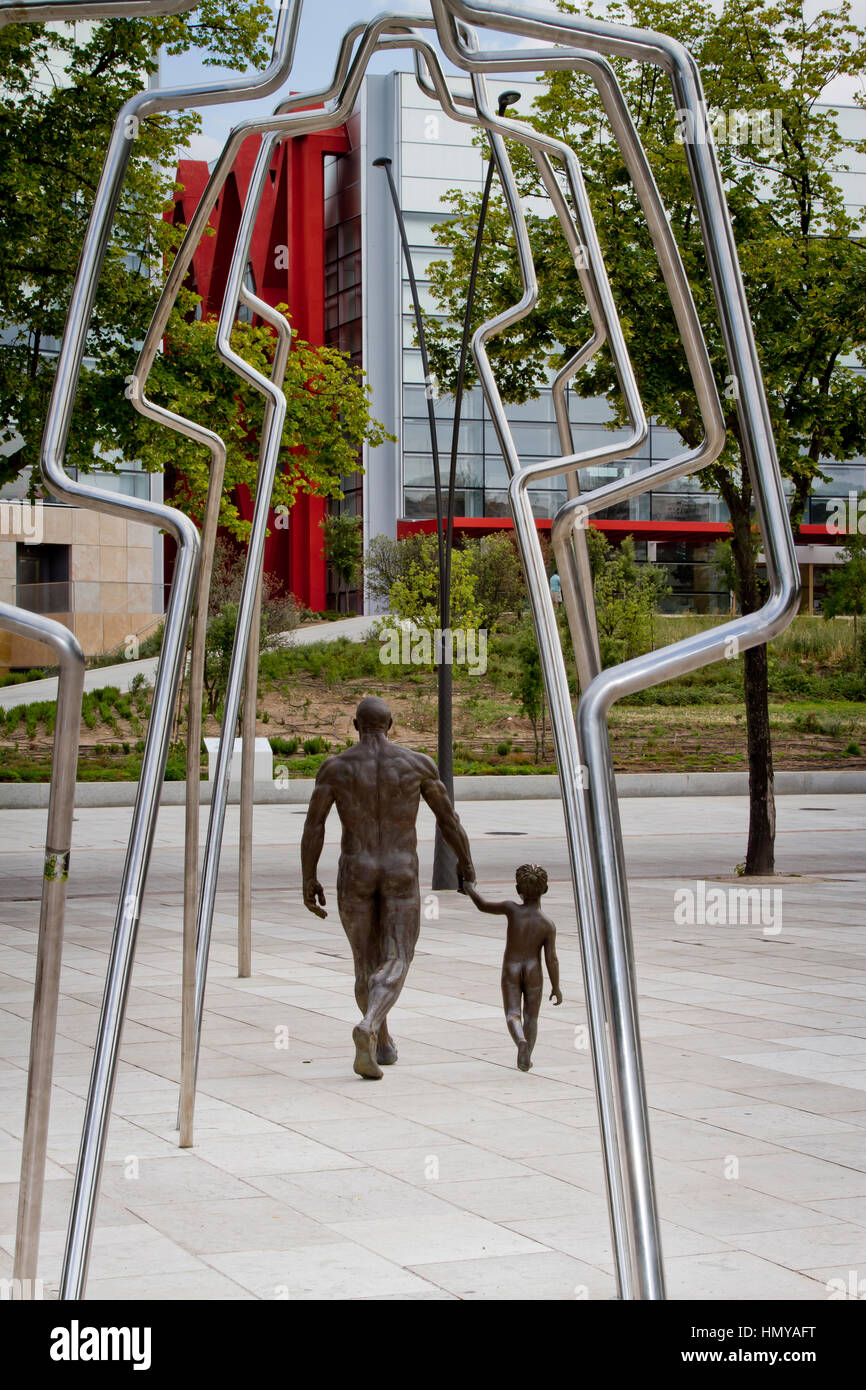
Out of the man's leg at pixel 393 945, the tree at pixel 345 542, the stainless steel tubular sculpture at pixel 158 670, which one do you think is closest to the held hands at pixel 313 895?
the man's leg at pixel 393 945

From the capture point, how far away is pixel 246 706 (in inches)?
343

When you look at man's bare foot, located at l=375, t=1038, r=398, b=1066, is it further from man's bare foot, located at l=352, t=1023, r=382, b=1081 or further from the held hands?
the held hands

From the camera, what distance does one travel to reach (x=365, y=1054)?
6918 millimetres

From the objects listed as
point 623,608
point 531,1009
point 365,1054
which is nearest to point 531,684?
point 623,608

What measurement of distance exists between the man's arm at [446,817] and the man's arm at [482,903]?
0.29ft

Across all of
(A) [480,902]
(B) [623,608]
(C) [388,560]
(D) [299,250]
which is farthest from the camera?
(D) [299,250]

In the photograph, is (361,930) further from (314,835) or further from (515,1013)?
(515,1013)

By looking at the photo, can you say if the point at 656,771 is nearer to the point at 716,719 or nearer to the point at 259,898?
the point at 716,719

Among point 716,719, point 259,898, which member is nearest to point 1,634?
point 716,719

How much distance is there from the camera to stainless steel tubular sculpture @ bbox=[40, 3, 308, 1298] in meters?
2.91

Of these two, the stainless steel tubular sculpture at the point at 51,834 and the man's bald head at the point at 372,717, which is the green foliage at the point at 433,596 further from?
the stainless steel tubular sculpture at the point at 51,834

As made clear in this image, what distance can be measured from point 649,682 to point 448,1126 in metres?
4.38

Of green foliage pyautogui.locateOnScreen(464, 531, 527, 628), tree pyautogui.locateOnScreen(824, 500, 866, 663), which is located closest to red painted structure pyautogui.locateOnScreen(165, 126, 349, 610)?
green foliage pyautogui.locateOnScreen(464, 531, 527, 628)
